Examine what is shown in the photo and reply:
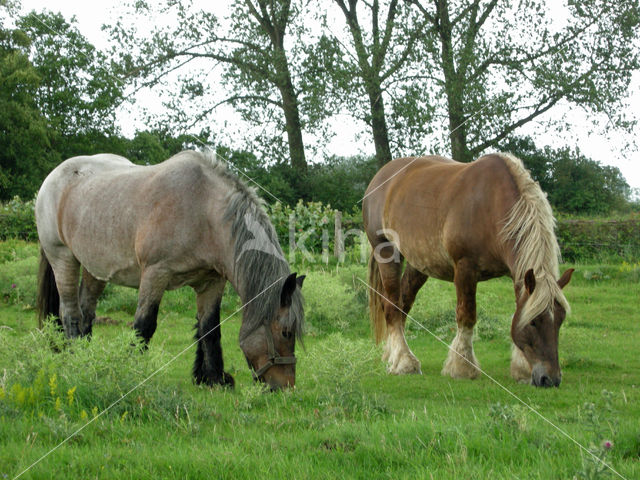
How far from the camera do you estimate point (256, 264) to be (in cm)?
504

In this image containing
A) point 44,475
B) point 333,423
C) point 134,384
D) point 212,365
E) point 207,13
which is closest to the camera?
point 44,475

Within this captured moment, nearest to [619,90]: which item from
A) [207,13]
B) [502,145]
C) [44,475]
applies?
[502,145]


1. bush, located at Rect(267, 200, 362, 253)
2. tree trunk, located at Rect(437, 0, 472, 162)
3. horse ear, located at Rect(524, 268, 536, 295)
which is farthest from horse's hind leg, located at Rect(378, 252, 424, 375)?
tree trunk, located at Rect(437, 0, 472, 162)

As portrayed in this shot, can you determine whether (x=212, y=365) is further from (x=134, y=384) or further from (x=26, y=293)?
(x=26, y=293)

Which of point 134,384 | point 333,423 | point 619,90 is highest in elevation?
point 619,90

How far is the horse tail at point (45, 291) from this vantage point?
23.0 ft

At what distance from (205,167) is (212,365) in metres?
1.78

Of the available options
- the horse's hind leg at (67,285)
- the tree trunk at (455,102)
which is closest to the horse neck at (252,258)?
the horse's hind leg at (67,285)

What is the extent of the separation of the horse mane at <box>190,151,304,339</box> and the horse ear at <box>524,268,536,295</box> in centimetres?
189

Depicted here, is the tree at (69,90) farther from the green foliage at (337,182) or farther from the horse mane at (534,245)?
the horse mane at (534,245)

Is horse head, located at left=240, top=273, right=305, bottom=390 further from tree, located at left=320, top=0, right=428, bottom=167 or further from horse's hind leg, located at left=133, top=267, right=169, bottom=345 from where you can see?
tree, located at left=320, top=0, right=428, bottom=167

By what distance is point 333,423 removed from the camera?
3809mm

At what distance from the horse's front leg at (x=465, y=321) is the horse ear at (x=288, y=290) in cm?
210

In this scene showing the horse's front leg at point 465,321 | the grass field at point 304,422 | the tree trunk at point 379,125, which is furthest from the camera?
the tree trunk at point 379,125
